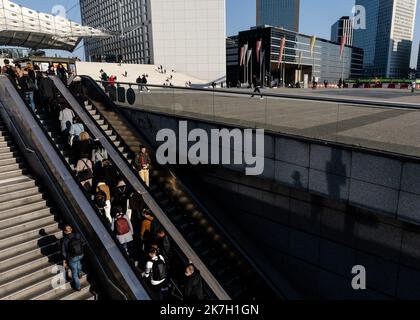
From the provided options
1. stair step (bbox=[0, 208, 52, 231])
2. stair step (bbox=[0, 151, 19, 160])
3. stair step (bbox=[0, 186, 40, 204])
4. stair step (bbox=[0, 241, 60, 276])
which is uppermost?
stair step (bbox=[0, 151, 19, 160])

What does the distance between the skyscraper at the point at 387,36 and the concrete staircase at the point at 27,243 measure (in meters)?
200

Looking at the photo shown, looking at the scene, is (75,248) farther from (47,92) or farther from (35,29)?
(35,29)

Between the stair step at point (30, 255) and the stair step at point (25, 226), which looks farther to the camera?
the stair step at point (25, 226)

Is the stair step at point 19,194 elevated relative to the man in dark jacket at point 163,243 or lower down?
elevated

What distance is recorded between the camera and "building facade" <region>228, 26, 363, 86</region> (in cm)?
9144

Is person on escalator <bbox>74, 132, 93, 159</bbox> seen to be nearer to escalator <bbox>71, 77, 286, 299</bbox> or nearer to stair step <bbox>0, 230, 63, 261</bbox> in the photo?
escalator <bbox>71, 77, 286, 299</bbox>

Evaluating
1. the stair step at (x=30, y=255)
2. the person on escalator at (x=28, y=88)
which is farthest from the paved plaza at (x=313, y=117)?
the stair step at (x=30, y=255)

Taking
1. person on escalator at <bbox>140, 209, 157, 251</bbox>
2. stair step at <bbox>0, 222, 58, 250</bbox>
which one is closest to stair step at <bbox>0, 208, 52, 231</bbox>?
stair step at <bbox>0, 222, 58, 250</bbox>

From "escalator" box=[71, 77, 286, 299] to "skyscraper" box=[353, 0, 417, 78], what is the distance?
19577 centimetres

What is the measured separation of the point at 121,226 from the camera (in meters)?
7.51

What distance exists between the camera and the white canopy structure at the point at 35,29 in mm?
64375

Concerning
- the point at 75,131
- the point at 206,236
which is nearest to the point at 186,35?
the point at 75,131

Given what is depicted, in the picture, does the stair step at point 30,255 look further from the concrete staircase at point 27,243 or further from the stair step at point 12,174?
the stair step at point 12,174
